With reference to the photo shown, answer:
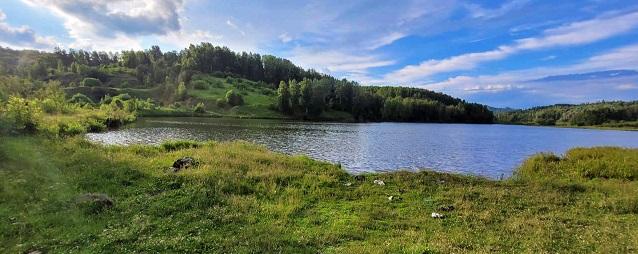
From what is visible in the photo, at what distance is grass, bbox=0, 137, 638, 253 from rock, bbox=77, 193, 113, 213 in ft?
0.37

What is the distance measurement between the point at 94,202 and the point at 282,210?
714cm

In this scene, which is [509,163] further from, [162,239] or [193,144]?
[162,239]

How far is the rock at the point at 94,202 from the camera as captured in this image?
47.1 ft

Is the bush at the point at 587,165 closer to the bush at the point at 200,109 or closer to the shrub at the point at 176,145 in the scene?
the shrub at the point at 176,145

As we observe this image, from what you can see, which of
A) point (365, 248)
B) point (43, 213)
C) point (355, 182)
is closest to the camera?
point (365, 248)

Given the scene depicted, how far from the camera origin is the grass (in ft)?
38.4

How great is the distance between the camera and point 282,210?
15.4 m

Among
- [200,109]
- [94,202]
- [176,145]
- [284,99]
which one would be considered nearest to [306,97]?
[284,99]

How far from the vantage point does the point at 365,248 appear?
11164mm

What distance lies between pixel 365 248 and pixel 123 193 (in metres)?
12.0

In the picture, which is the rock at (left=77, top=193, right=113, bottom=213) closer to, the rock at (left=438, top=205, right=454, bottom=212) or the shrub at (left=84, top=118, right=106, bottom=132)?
the rock at (left=438, top=205, right=454, bottom=212)

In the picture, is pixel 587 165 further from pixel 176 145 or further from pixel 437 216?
pixel 176 145

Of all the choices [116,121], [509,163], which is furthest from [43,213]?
[116,121]

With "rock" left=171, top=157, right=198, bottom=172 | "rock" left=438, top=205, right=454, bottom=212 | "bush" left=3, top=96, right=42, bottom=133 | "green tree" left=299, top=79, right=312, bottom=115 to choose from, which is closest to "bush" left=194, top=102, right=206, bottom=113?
"green tree" left=299, top=79, right=312, bottom=115
